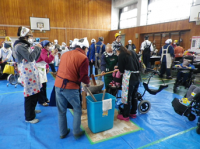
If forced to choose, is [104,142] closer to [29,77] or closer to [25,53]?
[29,77]

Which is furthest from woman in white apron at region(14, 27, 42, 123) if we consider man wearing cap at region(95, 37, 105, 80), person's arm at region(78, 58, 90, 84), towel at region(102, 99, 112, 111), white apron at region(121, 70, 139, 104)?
man wearing cap at region(95, 37, 105, 80)

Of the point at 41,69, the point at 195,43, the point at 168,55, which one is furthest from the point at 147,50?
the point at 41,69

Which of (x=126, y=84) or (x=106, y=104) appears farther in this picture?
(x=126, y=84)

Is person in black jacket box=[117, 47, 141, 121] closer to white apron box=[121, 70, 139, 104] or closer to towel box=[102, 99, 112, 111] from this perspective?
white apron box=[121, 70, 139, 104]

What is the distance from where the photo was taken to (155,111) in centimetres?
307

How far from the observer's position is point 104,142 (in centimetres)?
207

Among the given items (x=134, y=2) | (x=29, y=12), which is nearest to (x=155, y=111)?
(x=134, y=2)

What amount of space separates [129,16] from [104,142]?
12.6 metres

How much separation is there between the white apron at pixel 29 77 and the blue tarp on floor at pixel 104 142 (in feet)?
2.07

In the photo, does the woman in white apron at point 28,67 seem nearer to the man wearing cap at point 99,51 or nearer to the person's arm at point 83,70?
the person's arm at point 83,70

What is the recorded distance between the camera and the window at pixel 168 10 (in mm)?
8333

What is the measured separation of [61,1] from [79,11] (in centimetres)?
170

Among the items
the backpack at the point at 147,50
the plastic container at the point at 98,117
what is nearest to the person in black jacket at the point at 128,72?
the plastic container at the point at 98,117

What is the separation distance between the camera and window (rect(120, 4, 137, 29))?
12039 millimetres
